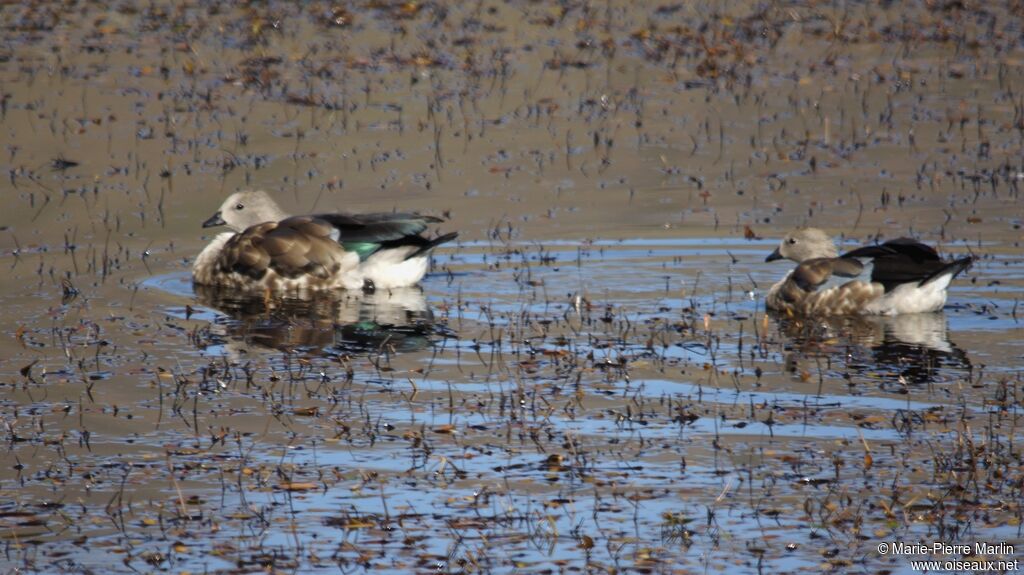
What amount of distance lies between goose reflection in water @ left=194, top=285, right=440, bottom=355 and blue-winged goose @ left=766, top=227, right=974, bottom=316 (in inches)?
136

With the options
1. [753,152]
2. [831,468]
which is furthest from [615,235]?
[831,468]

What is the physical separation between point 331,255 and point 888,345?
5738mm

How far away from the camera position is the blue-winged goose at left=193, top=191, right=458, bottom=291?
53.0 feet

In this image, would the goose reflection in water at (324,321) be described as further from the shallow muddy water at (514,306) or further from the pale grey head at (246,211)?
the pale grey head at (246,211)

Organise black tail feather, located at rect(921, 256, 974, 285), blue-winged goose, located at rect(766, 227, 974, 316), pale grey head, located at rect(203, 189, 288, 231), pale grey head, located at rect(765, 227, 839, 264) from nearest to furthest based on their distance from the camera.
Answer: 1. black tail feather, located at rect(921, 256, 974, 285)
2. blue-winged goose, located at rect(766, 227, 974, 316)
3. pale grey head, located at rect(765, 227, 839, 264)
4. pale grey head, located at rect(203, 189, 288, 231)

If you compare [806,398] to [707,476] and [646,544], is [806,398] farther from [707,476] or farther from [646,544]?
[646,544]

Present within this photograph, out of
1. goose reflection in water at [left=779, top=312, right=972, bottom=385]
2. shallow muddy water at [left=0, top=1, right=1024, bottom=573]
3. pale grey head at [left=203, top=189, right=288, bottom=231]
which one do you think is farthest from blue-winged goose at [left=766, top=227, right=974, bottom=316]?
pale grey head at [left=203, top=189, right=288, bottom=231]

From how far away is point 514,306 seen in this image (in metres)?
14.8

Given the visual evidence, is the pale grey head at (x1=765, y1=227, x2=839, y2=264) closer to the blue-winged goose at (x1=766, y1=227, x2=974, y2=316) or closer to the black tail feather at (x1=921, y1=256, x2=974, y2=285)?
the blue-winged goose at (x1=766, y1=227, x2=974, y2=316)

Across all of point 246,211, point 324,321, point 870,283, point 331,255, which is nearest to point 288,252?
point 331,255

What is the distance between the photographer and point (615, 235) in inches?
722

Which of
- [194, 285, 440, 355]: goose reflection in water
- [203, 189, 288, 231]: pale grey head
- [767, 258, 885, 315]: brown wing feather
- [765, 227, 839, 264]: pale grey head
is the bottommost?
[194, 285, 440, 355]: goose reflection in water

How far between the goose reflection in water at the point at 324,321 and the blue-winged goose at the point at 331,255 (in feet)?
0.46

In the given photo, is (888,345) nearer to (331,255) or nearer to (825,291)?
(825,291)
